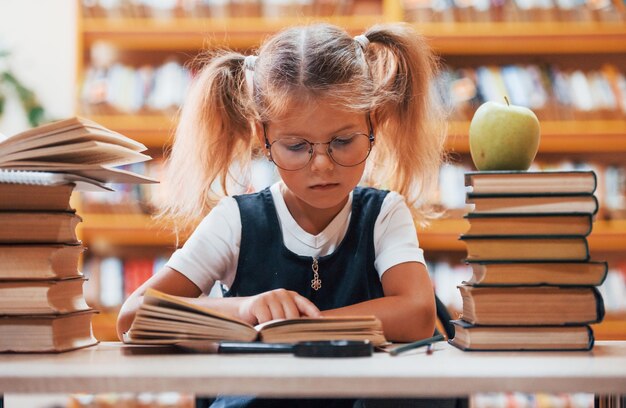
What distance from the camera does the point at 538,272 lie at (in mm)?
1069

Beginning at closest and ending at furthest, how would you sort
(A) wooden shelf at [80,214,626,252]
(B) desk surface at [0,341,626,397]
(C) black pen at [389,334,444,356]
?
(B) desk surface at [0,341,626,397], (C) black pen at [389,334,444,356], (A) wooden shelf at [80,214,626,252]

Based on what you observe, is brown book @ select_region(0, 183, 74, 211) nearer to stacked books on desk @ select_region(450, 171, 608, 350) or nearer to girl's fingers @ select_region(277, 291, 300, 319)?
girl's fingers @ select_region(277, 291, 300, 319)

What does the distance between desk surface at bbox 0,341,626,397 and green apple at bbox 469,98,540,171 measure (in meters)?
0.31

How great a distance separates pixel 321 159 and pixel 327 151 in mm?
24

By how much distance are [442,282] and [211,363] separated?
2301 mm

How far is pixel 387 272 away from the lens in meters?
1.42

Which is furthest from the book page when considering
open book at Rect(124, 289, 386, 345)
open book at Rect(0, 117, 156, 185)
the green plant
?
the green plant

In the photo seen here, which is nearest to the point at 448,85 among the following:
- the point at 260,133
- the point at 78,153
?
the point at 260,133

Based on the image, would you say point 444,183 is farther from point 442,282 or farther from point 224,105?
point 224,105

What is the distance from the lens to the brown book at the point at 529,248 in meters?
1.07

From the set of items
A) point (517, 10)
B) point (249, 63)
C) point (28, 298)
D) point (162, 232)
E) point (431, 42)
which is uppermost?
point (517, 10)

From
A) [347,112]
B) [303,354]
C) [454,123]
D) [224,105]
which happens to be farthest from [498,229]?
[454,123]

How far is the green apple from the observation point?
1.14 meters

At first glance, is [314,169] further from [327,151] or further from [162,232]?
[162,232]
